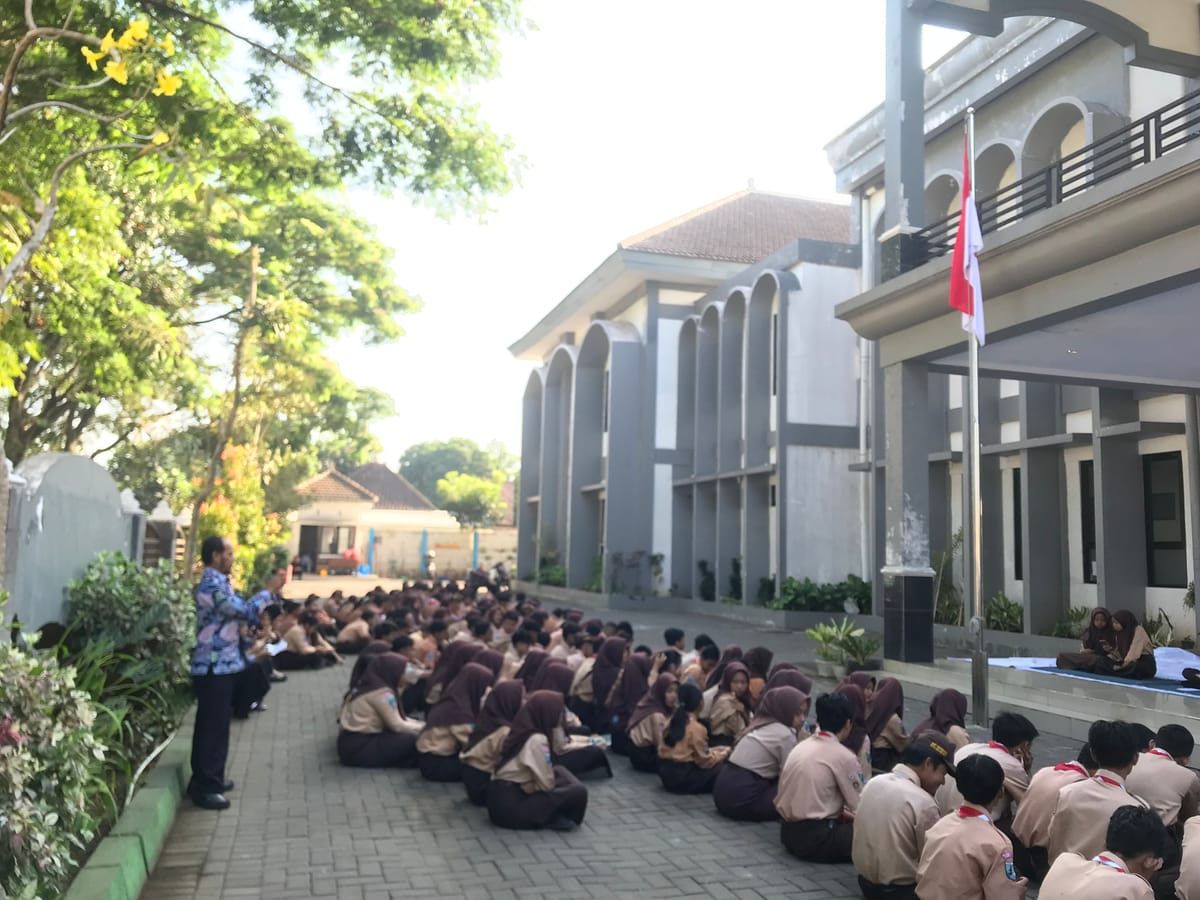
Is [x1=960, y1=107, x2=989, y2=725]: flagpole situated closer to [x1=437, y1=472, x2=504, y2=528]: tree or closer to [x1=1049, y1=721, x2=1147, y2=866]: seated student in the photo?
[x1=1049, y1=721, x2=1147, y2=866]: seated student

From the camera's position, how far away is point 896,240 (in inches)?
453

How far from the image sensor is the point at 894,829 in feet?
15.6

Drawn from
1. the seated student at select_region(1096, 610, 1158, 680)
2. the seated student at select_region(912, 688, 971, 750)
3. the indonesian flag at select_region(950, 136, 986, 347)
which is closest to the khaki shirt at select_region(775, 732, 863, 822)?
the seated student at select_region(912, 688, 971, 750)

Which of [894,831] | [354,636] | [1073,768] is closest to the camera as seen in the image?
[894,831]

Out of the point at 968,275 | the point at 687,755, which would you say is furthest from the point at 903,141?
the point at 687,755

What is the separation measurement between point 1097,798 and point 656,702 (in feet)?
12.9

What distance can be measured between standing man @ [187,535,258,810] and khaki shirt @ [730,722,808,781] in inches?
134

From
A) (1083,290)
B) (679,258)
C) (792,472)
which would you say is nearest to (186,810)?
(1083,290)

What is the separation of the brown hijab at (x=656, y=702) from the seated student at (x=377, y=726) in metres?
1.81

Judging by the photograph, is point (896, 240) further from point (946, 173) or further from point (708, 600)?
point (708, 600)

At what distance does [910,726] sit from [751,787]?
11.1ft

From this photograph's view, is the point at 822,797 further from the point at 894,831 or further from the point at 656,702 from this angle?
the point at 656,702

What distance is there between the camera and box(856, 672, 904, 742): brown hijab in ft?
23.5

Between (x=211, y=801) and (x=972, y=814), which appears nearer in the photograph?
(x=972, y=814)
